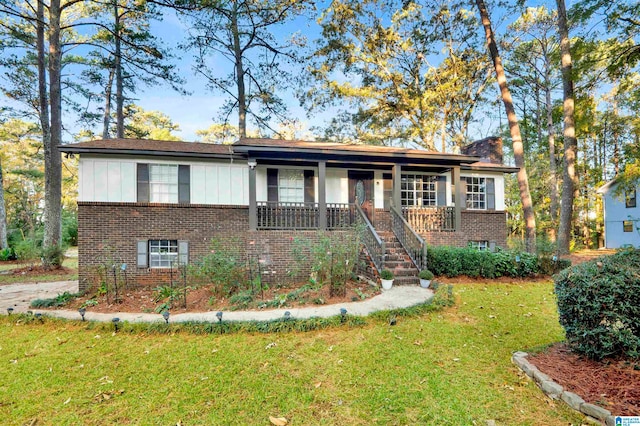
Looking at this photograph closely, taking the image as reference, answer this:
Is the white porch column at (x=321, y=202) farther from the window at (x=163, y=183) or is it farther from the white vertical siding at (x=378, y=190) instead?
the window at (x=163, y=183)

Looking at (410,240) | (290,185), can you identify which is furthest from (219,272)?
(410,240)

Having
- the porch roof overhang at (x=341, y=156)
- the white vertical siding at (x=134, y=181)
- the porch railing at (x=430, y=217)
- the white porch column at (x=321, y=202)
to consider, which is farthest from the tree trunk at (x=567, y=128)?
the white vertical siding at (x=134, y=181)

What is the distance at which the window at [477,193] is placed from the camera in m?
11.7

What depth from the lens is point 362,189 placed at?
10938 mm

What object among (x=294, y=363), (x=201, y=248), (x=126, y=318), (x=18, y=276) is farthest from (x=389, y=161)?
(x=18, y=276)

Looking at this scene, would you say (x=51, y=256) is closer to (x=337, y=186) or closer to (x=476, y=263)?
(x=337, y=186)

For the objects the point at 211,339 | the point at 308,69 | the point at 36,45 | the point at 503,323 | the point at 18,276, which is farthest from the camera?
the point at 308,69

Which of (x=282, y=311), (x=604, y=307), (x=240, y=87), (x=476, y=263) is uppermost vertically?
(x=240, y=87)

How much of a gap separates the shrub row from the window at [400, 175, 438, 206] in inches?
127

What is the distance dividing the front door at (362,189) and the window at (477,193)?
165 inches

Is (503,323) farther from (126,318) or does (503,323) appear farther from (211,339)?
(126,318)

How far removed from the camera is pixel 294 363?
152 inches

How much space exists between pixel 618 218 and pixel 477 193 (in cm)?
1839

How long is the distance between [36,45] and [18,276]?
10.9 m
